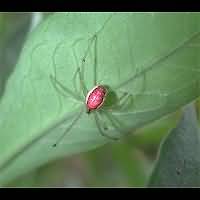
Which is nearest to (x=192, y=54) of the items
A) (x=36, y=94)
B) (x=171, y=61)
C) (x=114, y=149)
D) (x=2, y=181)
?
(x=171, y=61)

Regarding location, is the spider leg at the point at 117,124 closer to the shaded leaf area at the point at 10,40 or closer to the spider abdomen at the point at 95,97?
the spider abdomen at the point at 95,97

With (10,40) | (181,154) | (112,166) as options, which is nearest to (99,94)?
(181,154)

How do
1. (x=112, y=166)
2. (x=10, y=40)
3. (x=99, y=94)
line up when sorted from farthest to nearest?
(x=112, y=166) → (x=10, y=40) → (x=99, y=94)

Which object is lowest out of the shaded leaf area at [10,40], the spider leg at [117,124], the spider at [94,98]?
the spider leg at [117,124]

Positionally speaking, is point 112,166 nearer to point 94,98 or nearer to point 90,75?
point 94,98

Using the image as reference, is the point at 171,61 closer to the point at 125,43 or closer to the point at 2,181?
the point at 125,43

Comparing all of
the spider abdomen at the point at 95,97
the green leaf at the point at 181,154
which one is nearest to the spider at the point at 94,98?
the spider abdomen at the point at 95,97
